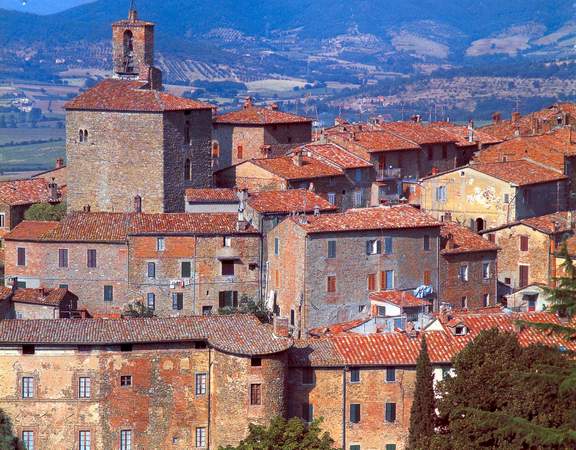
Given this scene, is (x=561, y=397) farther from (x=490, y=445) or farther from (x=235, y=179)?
(x=235, y=179)

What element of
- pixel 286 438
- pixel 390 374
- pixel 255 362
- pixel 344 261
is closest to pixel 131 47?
pixel 344 261

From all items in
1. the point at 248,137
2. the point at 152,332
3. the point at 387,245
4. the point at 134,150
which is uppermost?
the point at 248,137

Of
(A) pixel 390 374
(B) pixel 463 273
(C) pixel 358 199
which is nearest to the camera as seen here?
(A) pixel 390 374

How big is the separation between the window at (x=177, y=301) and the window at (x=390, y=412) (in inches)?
440

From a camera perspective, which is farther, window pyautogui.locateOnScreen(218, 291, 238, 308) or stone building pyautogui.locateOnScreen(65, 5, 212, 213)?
stone building pyautogui.locateOnScreen(65, 5, 212, 213)

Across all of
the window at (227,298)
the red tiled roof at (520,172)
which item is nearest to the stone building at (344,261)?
the window at (227,298)

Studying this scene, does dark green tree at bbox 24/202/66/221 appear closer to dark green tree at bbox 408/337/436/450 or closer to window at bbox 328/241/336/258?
window at bbox 328/241/336/258

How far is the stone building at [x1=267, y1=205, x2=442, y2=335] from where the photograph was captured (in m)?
59.5

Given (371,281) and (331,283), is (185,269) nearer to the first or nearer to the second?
(331,283)

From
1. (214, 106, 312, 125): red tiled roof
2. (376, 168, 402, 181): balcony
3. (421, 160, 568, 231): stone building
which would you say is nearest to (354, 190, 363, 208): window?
(376, 168, 402, 181): balcony

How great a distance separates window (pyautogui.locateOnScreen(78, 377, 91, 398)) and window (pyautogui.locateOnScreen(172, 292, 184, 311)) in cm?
979

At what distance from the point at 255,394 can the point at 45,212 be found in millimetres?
20949

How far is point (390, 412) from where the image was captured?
52.3m

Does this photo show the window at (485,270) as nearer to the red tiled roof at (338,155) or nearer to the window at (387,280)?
the window at (387,280)
